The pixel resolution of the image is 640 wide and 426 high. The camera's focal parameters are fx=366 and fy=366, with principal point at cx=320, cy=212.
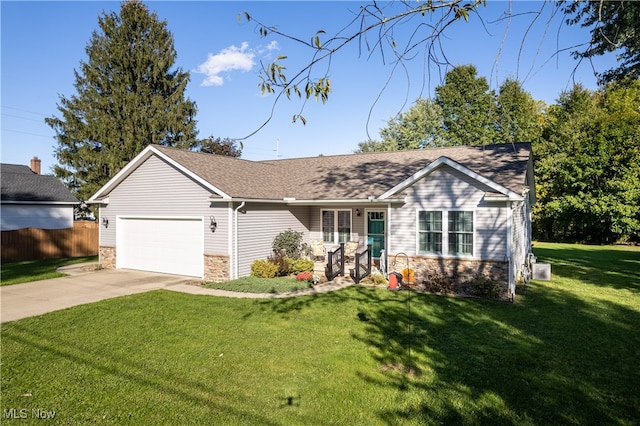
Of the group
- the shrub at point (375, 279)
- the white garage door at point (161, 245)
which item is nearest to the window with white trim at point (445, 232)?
the shrub at point (375, 279)

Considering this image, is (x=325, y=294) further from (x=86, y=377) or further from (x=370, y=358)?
(x=86, y=377)

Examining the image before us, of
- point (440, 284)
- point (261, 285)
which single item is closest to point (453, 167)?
point (440, 284)

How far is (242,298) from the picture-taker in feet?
34.7

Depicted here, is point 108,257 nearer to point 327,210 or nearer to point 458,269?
point 327,210

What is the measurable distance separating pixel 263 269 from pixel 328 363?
289 inches

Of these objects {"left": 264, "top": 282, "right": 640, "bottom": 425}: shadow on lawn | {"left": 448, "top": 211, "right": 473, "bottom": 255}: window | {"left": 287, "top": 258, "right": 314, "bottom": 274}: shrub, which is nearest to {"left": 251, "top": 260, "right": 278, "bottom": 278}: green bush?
{"left": 287, "top": 258, "right": 314, "bottom": 274}: shrub

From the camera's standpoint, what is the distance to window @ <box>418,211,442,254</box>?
11.9 metres

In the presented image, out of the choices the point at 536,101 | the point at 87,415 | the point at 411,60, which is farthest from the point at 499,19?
the point at 536,101

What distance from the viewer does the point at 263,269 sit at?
13.1m

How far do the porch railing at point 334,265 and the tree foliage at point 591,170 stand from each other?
2010 centimetres

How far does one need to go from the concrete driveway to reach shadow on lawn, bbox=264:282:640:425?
18.3 feet

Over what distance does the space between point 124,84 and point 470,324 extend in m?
32.2

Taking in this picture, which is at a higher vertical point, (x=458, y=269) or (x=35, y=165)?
(x=35, y=165)

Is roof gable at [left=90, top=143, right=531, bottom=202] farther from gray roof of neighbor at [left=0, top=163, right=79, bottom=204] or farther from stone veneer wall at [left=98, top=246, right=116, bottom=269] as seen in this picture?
gray roof of neighbor at [left=0, top=163, right=79, bottom=204]
